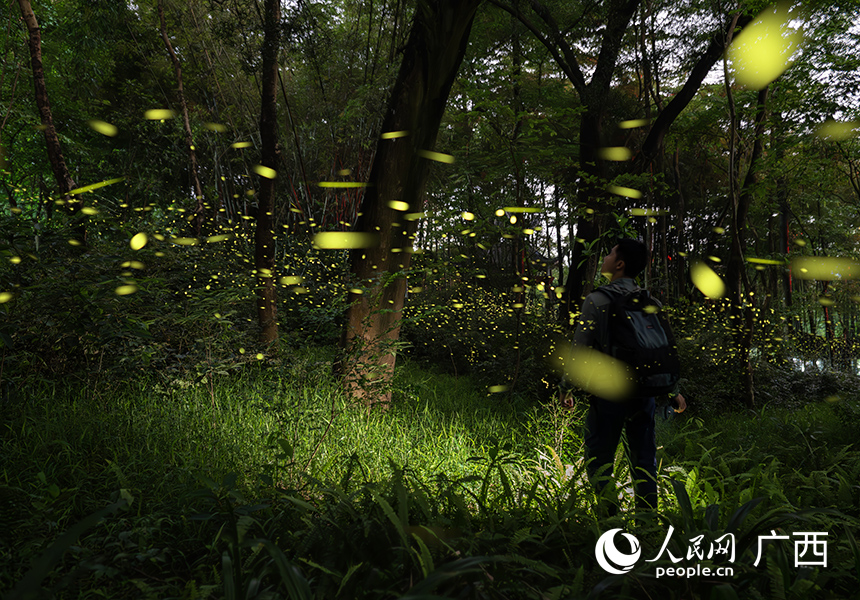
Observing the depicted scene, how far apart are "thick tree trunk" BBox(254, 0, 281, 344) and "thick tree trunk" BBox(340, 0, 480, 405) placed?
1.12m

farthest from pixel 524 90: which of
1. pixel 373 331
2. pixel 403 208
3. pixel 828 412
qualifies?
pixel 828 412

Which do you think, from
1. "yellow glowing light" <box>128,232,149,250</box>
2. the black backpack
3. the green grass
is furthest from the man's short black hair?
"yellow glowing light" <box>128,232,149,250</box>

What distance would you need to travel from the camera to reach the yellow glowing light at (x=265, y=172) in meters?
4.02

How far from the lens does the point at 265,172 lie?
13.7 ft

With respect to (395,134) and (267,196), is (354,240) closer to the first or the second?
(395,134)

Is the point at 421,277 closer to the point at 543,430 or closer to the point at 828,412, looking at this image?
the point at 543,430

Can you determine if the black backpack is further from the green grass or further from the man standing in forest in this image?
the green grass

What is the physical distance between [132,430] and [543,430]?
10.5ft

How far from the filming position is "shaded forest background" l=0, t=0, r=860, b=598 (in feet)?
8.47

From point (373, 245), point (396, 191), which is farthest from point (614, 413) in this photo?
point (396, 191)

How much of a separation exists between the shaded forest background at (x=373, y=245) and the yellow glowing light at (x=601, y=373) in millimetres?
559

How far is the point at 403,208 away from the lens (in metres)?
3.94

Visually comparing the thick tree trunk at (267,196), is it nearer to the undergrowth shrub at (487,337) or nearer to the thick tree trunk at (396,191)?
the thick tree trunk at (396,191)

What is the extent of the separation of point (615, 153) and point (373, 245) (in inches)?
126
